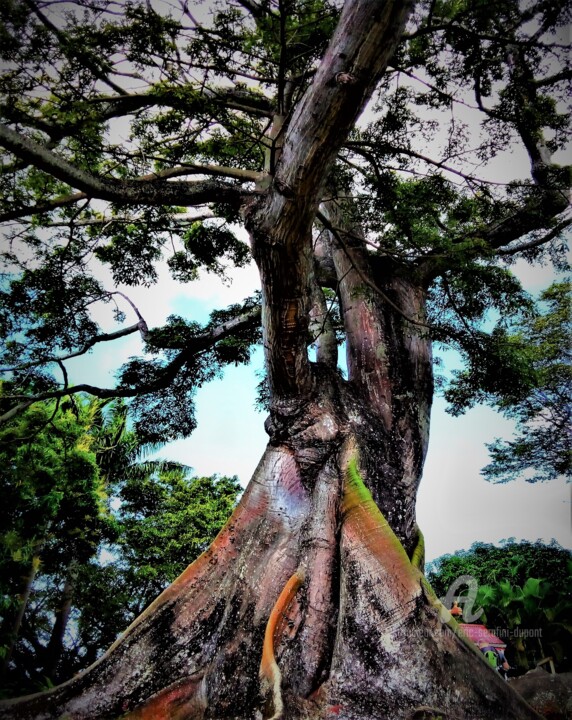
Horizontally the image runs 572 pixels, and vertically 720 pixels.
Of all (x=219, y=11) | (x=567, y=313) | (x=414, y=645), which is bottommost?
(x=414, y=645)

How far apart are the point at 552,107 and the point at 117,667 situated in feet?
21.3

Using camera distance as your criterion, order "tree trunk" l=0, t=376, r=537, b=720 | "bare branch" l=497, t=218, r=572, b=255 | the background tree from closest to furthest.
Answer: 1. "tree trunk" l=0, t=376, r=537, b=720
2. "bare branch" l=497, t=218, r=572, b=255
3. the background tree

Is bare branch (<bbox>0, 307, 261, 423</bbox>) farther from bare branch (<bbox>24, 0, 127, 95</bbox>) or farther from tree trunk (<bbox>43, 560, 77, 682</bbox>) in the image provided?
tree trunk (<bbox>43, 560, 77, 682</bbox>)

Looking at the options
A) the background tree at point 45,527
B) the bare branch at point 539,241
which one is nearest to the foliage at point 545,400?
the bare branch at point 539,241

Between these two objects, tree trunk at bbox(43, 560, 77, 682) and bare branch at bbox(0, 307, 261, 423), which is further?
tree trunk at bbox(43, 560, 77, 682)

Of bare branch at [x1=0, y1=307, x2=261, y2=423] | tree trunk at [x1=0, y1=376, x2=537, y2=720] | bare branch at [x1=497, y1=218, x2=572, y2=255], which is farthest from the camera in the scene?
bare branch at [x1=0, y1=307, x2=261, y2=423]

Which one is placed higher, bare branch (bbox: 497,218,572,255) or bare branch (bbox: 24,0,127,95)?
bare branch (bbox: 24,0,127,95)

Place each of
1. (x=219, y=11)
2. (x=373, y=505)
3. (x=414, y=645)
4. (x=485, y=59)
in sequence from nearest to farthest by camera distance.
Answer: (x=414, y=645)
(x=373, y=505)
(x=219, y=11)
(x=485, y=59)

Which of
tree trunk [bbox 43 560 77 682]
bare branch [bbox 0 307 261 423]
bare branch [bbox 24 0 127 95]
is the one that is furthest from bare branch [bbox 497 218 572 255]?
tree trunk [bbox 43 560 77 682]

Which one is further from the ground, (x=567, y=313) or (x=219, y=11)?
(x=567, y=313)

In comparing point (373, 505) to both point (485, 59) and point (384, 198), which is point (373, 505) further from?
point (485, 59)

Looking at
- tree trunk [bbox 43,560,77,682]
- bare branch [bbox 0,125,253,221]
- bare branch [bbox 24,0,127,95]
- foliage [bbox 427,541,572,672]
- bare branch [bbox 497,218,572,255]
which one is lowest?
foliage [bbox 427,541,572,672]

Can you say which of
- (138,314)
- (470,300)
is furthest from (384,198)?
(138,314)

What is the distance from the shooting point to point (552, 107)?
464cm
